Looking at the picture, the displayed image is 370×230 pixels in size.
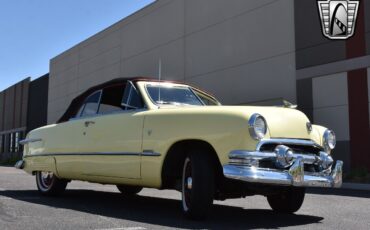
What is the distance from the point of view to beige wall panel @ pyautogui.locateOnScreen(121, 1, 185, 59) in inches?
1063

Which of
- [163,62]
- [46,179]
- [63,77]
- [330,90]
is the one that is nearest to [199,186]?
[46,179]

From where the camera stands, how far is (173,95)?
22.1ft

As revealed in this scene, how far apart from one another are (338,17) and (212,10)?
23.4 feet

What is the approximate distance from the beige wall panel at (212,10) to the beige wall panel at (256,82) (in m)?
2.52

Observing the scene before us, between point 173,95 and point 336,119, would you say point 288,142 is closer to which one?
point 173,95

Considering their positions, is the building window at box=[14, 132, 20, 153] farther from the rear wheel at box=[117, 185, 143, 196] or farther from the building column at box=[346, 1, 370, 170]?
the rear wheel at box=[117, 185, 143, 196]

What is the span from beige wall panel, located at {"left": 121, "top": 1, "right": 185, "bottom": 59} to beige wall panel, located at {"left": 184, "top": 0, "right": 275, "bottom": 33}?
0.89 meters

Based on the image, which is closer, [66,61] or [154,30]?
[154,30]

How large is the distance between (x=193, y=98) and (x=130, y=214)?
187 cm

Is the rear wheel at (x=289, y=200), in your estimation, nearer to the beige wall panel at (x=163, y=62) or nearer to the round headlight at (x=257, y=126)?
the round headlight at (x=257, y=126)

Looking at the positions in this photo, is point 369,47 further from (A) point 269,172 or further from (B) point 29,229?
(B) point 29,229

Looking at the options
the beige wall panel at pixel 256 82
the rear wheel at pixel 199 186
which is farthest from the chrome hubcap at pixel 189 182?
the beige wall panel at pixel 256 82

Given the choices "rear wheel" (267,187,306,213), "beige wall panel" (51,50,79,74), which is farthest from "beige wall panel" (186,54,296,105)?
"beige wall panel" (51,50,79,74)

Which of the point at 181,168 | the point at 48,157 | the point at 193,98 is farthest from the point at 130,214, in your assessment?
the point at 48,157
